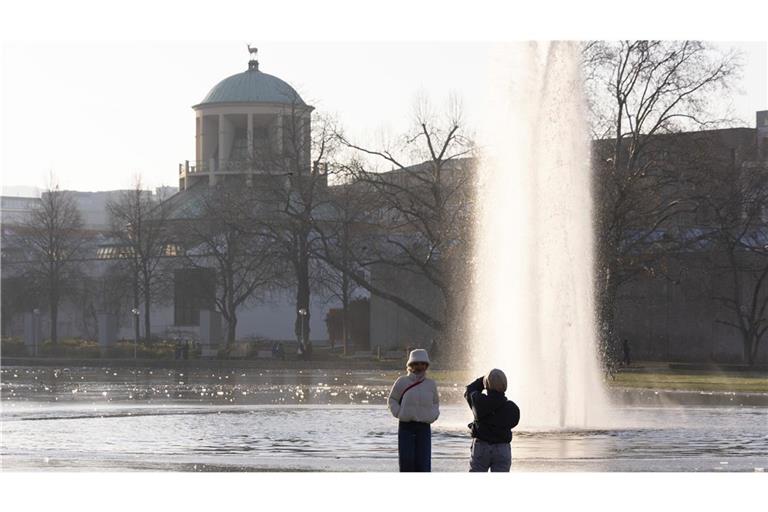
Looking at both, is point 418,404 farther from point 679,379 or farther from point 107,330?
point 107,330

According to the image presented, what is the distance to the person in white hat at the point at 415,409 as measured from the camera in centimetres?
1487

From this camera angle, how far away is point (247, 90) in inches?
4476

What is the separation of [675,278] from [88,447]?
144 feet

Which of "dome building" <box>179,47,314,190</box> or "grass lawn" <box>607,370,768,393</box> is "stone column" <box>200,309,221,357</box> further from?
"grass lawn" <box>607,370,768,393</box>

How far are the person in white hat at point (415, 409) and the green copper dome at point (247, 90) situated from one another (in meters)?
97.2

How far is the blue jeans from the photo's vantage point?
14922 millimetres

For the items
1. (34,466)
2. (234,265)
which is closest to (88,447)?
(34,466)

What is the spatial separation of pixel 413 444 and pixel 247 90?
100270 millimetres

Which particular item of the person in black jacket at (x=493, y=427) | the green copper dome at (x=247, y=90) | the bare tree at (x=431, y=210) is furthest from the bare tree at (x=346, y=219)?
the person in black jacket at (x=493, y=427)

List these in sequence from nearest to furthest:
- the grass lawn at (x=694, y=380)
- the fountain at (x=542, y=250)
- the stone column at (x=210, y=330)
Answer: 1. the fountain at (x=542, y=250)
2. the grass lawn at (x=694, y=380)
3. the stone column at (x=210, y=330)

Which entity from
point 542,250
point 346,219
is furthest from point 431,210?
point 542,250

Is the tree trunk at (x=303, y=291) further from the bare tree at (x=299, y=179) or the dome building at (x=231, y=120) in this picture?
the dome building at (x=231, y=120)
